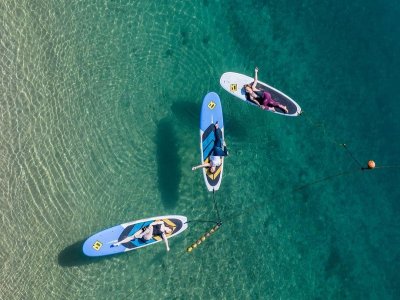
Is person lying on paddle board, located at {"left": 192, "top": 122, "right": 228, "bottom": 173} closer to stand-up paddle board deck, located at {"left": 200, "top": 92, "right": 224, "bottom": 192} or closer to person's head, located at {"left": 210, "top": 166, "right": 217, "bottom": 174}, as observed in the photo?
person's head, located at {"left": 210, "top": 166, "right": 217, "bottom": 174}

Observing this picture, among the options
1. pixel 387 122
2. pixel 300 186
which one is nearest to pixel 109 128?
pixel 300 186

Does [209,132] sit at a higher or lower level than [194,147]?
higher

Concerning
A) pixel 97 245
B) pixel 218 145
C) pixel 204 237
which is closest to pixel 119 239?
pixel 97 245

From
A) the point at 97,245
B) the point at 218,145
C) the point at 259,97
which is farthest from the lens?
the point at 259,97

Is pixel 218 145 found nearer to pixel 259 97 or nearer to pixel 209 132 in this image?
pixel 209 132

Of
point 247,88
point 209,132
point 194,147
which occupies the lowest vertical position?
point 194,147

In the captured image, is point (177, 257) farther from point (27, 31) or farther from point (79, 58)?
point (27, 31)
